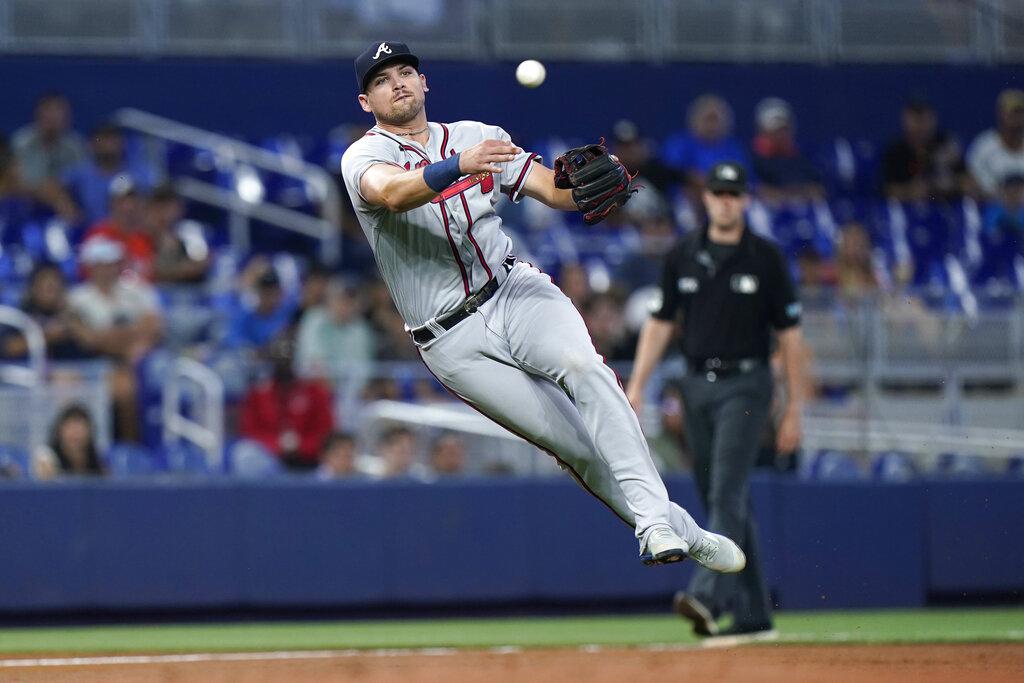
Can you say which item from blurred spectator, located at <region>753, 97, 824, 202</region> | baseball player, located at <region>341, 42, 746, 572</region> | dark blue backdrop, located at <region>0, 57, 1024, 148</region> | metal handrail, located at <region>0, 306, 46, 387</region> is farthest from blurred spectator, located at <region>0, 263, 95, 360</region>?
blurred spectator, located at <region>753, 97, 824, 202</region>

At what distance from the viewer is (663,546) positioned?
532 cm


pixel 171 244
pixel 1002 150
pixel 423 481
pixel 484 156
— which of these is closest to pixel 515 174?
pixel 484 156

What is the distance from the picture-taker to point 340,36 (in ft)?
47.8

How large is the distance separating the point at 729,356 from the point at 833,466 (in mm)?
2721

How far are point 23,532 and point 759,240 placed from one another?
4.93 meters

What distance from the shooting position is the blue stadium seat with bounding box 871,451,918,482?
10.1 meters

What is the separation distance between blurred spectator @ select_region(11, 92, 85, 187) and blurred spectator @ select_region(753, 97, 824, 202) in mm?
6192

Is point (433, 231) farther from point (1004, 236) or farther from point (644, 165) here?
point (1004, 236)

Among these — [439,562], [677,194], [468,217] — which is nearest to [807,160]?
[677,194]

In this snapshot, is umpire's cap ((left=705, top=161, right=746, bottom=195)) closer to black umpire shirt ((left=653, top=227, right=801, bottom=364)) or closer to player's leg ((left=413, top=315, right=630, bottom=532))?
black umpire shirt ((left=653, top=227, right=801, bottom=364))

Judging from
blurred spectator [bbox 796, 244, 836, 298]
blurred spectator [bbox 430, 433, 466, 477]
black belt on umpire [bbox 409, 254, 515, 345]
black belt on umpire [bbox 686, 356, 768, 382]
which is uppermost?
blurred spectator [bbox 796, 244, 836, 298]

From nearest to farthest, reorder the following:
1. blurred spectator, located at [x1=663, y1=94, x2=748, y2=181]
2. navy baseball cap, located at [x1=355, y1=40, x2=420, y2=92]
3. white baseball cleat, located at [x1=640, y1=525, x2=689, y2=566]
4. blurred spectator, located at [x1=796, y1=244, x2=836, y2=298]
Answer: white baseball cleat, located at [x1=640, y1=525, x2=689, y2=566] → navy baseball cap, located at [x1=355, y1=40, x2=420, y2=92] → blurred spectator, located at [x1=796, y1=244, x2=836, y2=298] → blurred spectator, located at [x1=663, y1=94, x2=748, y2=181]

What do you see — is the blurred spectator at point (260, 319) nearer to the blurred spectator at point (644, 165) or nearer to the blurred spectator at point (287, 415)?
the blurred spectator at point (287, 415)

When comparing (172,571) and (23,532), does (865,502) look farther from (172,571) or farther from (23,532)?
(23,532)
